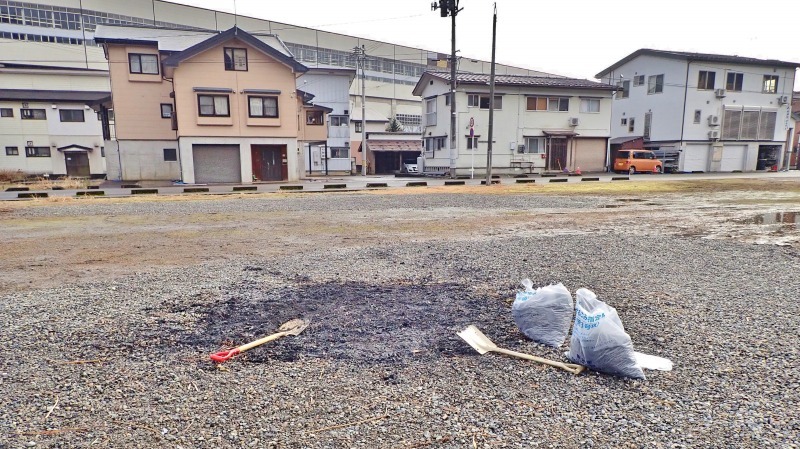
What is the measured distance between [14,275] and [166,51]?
84.0ft

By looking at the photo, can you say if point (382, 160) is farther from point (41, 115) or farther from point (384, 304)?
point (384, 304)

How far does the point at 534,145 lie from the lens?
109 ft

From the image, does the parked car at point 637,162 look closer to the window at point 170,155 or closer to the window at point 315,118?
the window at point 315,118

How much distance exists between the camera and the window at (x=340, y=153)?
1762 inches

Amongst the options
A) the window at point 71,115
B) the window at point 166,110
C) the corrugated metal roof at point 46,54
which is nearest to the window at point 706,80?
the window at point 166,110

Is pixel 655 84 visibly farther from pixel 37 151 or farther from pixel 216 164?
pixel 37 151

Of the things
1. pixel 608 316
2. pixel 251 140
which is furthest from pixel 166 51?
pixel 608 316

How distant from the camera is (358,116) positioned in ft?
160

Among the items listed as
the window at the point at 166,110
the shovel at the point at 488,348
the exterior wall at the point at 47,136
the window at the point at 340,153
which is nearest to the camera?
the shovel at the point at 488,348

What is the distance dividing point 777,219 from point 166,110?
2971 centimetres

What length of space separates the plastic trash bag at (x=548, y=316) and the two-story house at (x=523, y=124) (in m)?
27.6

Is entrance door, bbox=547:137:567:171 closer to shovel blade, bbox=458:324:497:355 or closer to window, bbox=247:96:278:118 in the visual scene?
window, bbox=247:96:278:118

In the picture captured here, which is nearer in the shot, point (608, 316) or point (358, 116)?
point (608, 316)

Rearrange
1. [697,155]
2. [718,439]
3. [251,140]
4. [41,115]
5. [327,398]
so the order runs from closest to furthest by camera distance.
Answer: [718,439], [327,398], [251,140], [41,115], [697,155]
